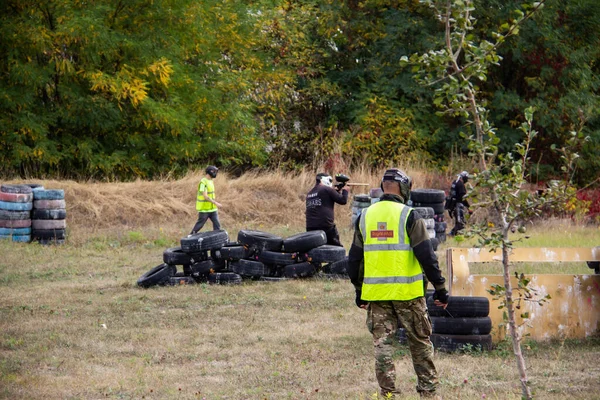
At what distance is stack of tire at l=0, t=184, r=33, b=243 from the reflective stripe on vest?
15174mm

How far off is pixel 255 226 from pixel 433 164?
37.0 feet

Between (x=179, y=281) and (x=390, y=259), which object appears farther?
(x=179, y=281)

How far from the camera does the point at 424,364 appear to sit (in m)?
7.75

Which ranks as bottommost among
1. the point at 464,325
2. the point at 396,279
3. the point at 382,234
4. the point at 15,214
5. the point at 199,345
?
the point at 199,345

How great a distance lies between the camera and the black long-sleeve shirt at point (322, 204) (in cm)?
1712

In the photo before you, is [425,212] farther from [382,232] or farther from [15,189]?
[382,232]

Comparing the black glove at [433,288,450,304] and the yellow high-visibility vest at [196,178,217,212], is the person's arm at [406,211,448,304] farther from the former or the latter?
the yellow high-visibility vest at [196,178,217,212]

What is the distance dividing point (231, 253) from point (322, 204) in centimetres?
219

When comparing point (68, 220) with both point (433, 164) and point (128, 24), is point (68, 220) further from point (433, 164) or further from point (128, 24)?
point (433, 164)

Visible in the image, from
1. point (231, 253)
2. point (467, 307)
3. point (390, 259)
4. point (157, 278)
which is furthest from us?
point (231, 253)

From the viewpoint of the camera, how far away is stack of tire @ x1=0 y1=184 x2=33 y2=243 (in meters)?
21.2

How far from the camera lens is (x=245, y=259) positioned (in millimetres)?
16375

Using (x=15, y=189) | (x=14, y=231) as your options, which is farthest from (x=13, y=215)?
(x=15, y=189)

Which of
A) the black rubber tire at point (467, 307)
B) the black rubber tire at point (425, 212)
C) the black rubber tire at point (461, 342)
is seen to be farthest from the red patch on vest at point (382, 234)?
the black rubber tire at point (425, 212)
